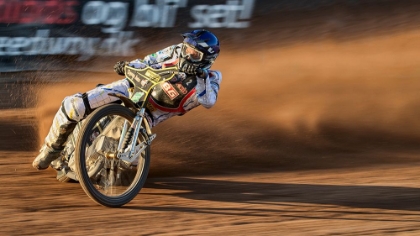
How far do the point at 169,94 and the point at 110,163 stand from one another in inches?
31.9

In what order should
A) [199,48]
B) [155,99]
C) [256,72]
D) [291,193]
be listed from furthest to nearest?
[256,72] < [291,193] < [155,99] < [199,48]

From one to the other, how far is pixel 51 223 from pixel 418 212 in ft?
9.95

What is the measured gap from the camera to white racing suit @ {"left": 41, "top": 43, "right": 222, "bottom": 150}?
5953 millimetres

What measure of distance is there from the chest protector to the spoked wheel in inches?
17.7

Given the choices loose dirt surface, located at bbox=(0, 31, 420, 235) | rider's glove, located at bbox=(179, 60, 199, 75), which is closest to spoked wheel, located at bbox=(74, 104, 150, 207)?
loose dirt surface, located at bbox=(0, 31, 420, 235)

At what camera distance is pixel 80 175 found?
5.31 metres

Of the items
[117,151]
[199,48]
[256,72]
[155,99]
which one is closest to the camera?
[117,151]

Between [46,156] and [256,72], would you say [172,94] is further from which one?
[256,72]

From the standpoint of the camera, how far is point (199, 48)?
6.03 metres

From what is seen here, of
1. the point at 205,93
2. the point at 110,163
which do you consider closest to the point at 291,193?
the point at 205,93

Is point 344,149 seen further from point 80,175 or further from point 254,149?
point 80,175

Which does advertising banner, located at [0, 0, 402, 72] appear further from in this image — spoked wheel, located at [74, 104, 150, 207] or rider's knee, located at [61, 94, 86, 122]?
spoked wheel, located at [74, 104, 150, 207]

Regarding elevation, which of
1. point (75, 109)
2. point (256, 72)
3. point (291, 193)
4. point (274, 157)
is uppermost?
point (75, 109)

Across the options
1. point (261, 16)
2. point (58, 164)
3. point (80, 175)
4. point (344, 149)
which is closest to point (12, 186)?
point (58, 164)
